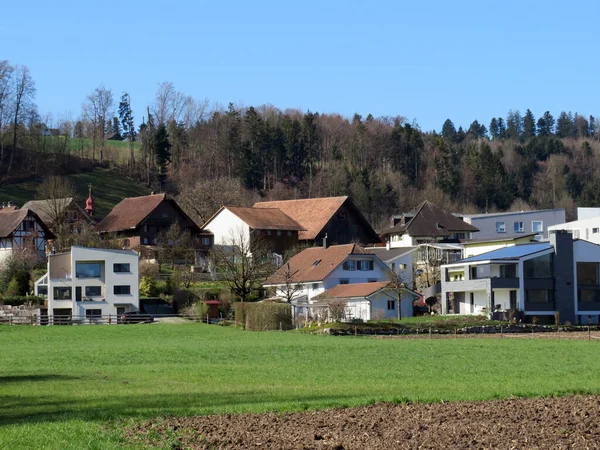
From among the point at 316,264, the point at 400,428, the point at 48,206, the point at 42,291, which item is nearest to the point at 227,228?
the point at 316,264

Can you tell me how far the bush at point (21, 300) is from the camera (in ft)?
235

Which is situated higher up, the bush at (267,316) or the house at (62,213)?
the house at (62,213)

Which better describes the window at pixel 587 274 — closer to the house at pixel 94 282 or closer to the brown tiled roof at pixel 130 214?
the house at pixel 94 282

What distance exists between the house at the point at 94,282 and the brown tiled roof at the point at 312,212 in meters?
27.5

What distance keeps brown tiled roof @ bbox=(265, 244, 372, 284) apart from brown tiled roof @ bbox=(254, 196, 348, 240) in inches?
601

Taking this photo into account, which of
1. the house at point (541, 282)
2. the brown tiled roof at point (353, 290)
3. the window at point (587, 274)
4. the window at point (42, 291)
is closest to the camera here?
the brown tiled roof at point (353, 290)

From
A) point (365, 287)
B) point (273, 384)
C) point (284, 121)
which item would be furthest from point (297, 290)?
point (284, 121)

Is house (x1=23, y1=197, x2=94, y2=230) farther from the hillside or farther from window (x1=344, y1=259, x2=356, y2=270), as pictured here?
window (x1=344, y1=259, x2=356, y2=270)

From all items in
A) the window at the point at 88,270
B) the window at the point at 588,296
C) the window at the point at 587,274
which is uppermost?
the window at the point at 88,270

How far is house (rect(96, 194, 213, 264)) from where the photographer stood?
93.6m

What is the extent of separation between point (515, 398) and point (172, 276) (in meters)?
59.9

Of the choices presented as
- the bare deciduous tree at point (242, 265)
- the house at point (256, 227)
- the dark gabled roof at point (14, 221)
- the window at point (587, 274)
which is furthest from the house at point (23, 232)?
the window at point (587, 274)

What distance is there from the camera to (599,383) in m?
25.3

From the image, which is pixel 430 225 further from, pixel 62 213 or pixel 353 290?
pixel 62 213
